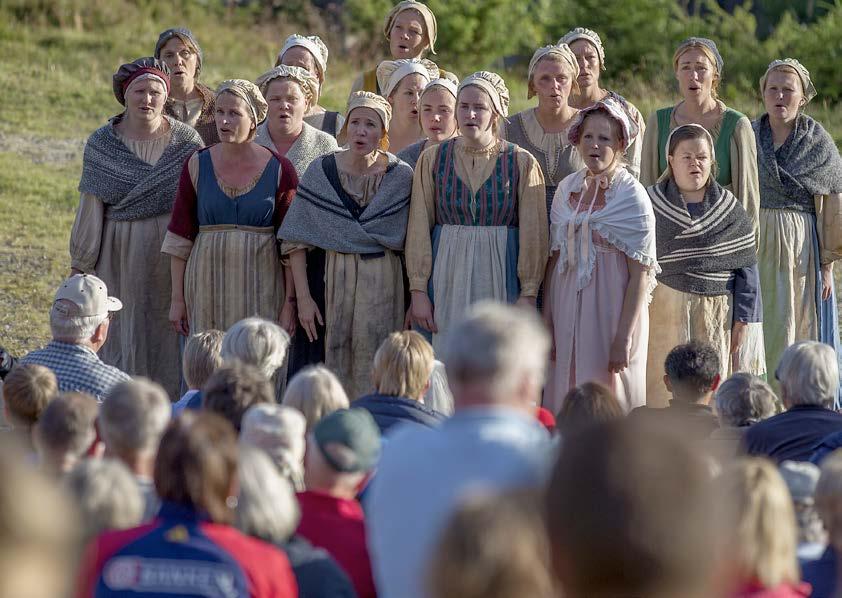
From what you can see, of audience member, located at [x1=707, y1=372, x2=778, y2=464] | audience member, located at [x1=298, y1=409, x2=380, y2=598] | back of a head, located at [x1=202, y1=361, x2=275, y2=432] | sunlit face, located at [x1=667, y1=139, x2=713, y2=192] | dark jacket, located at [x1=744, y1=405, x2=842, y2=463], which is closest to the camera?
audience member, located at [x1=298, y1=409, x2=380, y2=598]

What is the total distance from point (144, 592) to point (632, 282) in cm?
347

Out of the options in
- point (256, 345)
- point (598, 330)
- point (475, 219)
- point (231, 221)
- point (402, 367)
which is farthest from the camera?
point (231, 221)

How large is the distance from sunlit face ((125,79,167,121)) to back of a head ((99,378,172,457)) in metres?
3.45

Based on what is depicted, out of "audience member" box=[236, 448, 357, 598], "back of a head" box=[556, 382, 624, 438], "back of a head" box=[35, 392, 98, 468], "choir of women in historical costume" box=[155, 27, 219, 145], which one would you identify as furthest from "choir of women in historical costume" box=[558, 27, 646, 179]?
"audience member" box=[236, 448, 357, 598]

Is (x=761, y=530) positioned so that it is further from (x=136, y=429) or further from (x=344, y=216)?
(x=344, y=216)

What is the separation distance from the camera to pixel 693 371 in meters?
5.05

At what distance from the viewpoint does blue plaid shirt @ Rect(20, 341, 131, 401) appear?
203 inches

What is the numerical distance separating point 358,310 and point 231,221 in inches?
27.8

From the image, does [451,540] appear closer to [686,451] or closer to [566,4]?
[686,451]

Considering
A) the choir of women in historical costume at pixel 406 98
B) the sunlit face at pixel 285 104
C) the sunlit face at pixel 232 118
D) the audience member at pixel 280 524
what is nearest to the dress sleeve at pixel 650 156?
the choir of women in historical costume at pixel 406 98

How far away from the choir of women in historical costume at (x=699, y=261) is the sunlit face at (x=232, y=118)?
6.14 ft

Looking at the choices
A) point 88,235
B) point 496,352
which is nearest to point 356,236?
point 88,235

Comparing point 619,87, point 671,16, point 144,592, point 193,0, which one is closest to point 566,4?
point 671,16

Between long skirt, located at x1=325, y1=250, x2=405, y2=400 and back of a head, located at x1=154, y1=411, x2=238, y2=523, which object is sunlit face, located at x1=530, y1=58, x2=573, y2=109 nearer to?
long skirt, located at x1=325, y1=250, x2=405, y2=400
